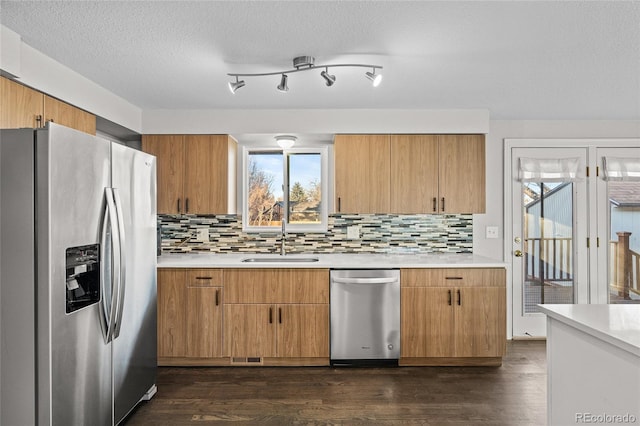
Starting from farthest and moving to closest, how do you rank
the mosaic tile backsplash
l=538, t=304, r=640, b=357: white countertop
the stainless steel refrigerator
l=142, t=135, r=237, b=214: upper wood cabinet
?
the mosaic tile backsplash < l=142, t=135, r=237, b=214: upper wood cabinet < the stainless steel refrigerator < l=538, t=304, r=640, b=357: white countertop

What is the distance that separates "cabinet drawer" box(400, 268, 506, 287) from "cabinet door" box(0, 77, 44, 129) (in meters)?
2.82

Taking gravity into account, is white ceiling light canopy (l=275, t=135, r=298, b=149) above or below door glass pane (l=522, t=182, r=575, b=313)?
above

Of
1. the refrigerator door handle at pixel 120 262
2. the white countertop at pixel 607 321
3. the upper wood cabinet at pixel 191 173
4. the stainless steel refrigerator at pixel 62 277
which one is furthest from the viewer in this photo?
the upper wood cabinet at pixel 191 173

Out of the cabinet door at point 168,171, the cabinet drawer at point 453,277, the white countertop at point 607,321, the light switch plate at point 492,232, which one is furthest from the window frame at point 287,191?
the white countertop at point 607,321

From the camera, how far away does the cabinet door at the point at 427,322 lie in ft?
10.5

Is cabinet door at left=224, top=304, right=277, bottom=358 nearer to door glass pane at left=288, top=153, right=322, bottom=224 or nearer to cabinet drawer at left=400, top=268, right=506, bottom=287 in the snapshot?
door glass pane at left=288, top=153, right=322, bottom=224

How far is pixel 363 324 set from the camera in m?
3.21

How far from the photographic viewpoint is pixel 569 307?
66.7 inches

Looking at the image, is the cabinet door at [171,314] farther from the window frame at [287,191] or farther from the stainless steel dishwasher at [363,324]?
the stainless steel dishwasher at [363,324]

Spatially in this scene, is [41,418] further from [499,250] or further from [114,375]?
[499,250]

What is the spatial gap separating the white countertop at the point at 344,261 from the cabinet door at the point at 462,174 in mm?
501

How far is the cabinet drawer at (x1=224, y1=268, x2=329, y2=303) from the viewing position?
322 cm

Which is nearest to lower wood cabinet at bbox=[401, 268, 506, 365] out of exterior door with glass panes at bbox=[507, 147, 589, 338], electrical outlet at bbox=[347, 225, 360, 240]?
electrical outlet at bbox=[347, 225, 360, 240]

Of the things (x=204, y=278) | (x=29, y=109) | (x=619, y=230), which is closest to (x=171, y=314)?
(x=204, y=278)
